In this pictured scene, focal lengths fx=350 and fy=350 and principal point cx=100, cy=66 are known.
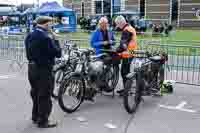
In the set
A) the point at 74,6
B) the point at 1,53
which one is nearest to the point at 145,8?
the point at 74,6

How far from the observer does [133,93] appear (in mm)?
6570

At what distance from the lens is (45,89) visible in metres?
5.48

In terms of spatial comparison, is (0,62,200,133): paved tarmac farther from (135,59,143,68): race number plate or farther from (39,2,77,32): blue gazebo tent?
(39,2,77,32): blue gazebo tent

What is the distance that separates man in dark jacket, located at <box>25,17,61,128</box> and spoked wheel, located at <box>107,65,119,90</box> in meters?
2.49

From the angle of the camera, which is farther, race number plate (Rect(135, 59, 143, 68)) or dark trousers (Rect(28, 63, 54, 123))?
race number plate (Rect(135, 59, 143, 68))

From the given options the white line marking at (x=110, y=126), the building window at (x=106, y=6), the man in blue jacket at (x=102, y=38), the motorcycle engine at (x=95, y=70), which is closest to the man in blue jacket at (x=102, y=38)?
the man in blue jacket at (x=102, y=38)

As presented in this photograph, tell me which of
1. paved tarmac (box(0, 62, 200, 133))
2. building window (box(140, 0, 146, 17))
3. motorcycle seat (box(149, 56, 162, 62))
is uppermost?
building window (box(140, 0, 146, 17))

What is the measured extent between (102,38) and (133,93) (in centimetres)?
194

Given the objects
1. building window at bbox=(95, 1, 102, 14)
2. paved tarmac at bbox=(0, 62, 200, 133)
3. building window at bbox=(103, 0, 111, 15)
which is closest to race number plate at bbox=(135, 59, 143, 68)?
paved tarmac at bbox=(0, 62, 200, 133)

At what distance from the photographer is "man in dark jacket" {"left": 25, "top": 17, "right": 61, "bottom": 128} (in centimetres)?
529

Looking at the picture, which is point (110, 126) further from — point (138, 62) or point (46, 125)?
point (138, 62)

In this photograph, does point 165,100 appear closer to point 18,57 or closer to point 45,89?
point 45,89

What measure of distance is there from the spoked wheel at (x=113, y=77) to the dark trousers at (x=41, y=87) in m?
2.46

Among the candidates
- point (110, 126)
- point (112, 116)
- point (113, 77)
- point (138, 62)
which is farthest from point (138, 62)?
point (110, 126)
